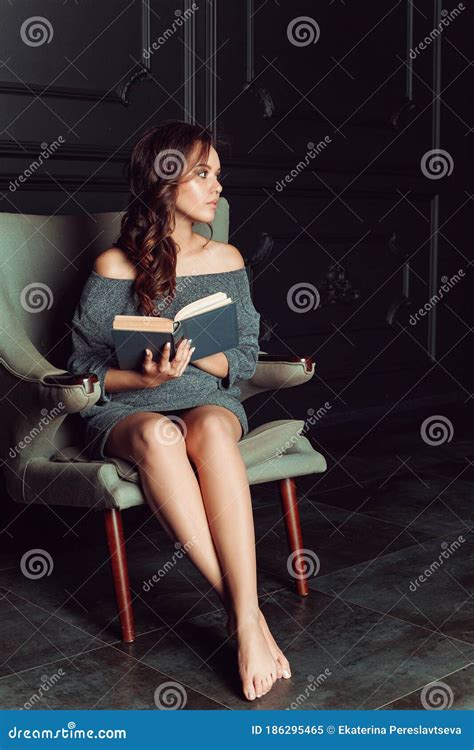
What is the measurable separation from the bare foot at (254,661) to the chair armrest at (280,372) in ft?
2.26

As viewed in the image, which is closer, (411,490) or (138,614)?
(138,614)

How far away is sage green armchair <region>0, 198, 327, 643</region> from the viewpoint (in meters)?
2.04

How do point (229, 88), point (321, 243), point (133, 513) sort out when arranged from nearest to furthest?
point (133, 513) < point (229, 88) < point (321, 243)

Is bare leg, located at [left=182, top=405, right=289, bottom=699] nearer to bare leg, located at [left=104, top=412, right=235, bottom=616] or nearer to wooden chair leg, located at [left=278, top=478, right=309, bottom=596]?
bare leg, located at [left=104, top=412, right=235, bottom=616]

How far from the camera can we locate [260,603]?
232 centimetres

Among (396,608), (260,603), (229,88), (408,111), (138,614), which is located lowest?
(138,614)

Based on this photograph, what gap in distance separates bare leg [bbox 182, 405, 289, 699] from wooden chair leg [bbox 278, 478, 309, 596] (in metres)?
0.37

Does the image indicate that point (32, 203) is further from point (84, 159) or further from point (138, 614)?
point (138, 614)

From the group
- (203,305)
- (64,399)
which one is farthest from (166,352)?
(64,399)

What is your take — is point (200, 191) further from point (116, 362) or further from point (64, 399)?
point (64, 399)

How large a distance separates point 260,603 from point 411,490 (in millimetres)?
1193

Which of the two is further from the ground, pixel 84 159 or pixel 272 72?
pixel 272 72

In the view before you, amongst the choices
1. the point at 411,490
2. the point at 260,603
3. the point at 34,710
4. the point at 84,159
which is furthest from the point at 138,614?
the point at 84,159

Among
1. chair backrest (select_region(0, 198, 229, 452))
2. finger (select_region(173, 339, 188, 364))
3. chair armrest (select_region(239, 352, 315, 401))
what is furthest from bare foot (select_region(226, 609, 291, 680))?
chair backrest (select_region(0, 198, 229, 452))
